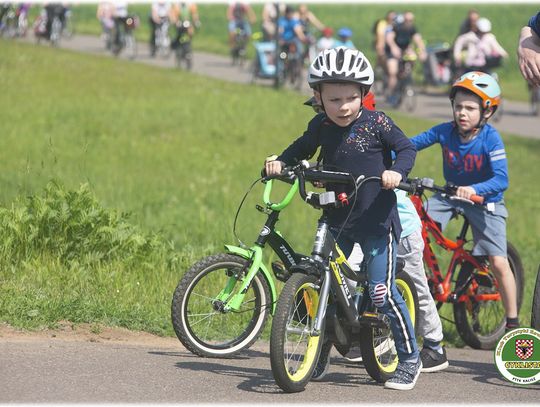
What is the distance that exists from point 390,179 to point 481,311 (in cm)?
323

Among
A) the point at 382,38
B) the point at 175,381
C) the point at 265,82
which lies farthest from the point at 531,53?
the point at 265,82

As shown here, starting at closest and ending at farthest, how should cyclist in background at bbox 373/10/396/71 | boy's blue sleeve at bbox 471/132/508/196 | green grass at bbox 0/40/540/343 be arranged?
boy's blue sleeve at bbox 471/132/508/196
green grass at bbox 0/40/540/343
cyclist in background at bbox 373/10/396/71

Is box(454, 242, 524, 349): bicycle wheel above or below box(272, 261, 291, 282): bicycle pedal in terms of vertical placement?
below

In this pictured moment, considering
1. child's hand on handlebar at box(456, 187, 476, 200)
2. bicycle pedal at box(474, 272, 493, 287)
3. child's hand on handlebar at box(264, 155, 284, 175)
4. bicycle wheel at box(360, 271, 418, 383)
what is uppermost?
child's hand on handlebar at box(264, 155, 284, 175)

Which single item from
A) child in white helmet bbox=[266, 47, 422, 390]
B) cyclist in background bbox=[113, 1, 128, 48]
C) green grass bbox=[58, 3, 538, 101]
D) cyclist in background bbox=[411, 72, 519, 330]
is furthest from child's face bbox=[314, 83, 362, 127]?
green grass bbox=[58, 3, 538, 101]

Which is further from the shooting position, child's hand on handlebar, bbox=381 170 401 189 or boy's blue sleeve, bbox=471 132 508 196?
boy's blue sleeve, bbox=471 132 508 196

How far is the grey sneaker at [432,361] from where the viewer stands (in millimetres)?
7711

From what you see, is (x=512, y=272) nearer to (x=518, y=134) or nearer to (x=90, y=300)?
(x=90, y=300)

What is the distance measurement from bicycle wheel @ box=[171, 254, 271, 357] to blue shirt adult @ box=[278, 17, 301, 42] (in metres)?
22.7

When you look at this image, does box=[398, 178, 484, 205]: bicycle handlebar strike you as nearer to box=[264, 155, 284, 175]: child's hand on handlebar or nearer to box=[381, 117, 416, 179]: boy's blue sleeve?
box=[381, 117, 416, 179]: boy's blue sleeve

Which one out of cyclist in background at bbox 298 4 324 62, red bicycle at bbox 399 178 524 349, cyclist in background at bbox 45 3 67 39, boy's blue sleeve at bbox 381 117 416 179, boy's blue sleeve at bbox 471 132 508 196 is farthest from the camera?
cyclist in background at bbox 45 3 67 39

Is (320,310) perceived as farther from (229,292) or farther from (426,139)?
(426,139)

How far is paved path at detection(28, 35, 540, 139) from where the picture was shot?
26.6 meters

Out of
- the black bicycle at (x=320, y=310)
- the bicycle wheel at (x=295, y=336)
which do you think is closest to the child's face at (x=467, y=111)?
the black bicycle at (x=320, y=310)
